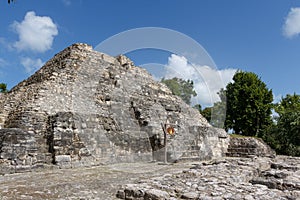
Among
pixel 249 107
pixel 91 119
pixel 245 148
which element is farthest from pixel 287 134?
pixel 91 119

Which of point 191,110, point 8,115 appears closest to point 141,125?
point 8,115

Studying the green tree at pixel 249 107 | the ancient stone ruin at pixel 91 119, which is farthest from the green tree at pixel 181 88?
the green tree at pixel 249 107

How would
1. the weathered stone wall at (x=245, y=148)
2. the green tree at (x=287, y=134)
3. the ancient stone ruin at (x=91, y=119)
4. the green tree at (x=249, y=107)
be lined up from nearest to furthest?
the ancient stone ruin at (x=91, y=119) → the weathered stone wall at (x=245, y=148) → the green tree at (x=287, y=134) → the green tree at (x=249, y=107)

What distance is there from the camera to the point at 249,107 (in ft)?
95.0

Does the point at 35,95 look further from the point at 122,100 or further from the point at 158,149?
the point at 158,149

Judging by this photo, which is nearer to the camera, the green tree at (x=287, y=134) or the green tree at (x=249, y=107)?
the green tree at (x=287, y=134)

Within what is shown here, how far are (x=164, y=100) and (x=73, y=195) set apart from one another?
11105 millimetres

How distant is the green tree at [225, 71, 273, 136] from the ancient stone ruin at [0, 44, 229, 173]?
13.3m

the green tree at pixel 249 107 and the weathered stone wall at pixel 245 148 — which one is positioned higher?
the green tree at pixel 249 107

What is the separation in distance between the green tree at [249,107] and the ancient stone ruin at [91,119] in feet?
43.6

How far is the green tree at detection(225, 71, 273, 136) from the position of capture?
28.9 m

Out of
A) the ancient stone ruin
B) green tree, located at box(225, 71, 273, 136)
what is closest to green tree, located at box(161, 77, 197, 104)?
the ancient stone ruin

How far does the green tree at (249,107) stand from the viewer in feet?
94.9

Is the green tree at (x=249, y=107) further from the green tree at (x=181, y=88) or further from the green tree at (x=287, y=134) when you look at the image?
the green tree at (x=181, y=88)
